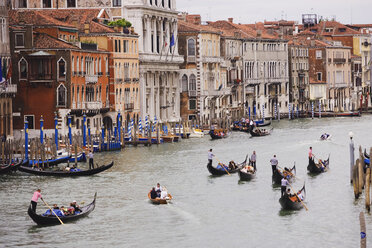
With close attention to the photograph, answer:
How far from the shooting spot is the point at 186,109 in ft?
186

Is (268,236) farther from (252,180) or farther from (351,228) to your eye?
(252,180)

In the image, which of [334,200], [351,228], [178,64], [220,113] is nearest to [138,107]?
[178,64]

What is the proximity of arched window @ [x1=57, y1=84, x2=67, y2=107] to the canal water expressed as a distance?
292cm

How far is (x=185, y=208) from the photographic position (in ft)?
90.9

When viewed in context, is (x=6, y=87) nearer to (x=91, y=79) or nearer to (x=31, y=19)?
(x=31, y=19)

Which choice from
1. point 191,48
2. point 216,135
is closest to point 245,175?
point 216,135

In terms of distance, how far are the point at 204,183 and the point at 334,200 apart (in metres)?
4.70

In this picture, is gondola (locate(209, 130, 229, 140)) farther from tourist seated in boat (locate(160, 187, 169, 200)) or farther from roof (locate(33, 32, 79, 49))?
tourist seated in boat (locate(160, 187, 169, 200))

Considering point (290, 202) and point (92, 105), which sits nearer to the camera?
point (290, 202)

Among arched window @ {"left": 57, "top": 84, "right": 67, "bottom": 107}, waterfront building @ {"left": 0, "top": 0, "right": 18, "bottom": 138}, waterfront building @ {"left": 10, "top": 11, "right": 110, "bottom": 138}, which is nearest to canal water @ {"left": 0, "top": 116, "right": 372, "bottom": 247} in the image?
arched window @ {"left": 57, "top": 84, "right": 67, "bottom": 107}

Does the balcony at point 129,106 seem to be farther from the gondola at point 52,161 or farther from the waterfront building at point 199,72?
the gondola at point 52,161

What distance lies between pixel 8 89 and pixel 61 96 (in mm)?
3271

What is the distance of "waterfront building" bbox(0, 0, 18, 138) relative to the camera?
3947cm

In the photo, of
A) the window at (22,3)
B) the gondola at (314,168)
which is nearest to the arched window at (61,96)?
the window at (22,3)
